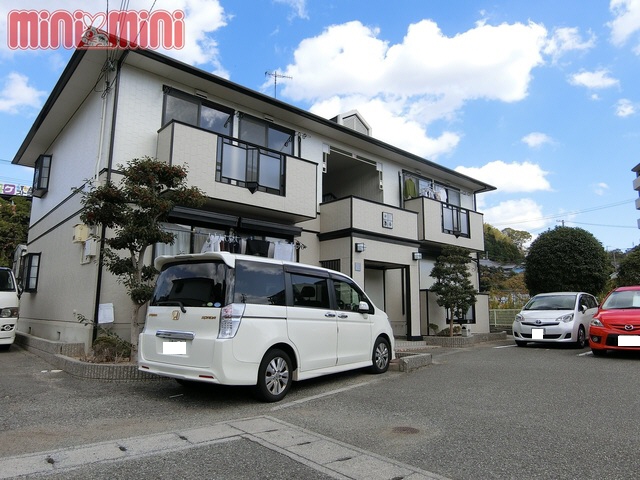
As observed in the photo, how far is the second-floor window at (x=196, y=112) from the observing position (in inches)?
412

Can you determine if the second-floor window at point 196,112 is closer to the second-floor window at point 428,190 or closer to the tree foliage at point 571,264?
the second-floor window at point 428,190

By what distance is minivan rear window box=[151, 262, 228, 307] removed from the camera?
17.9 ft

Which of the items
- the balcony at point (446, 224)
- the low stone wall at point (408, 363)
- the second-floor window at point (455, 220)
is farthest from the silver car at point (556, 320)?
the second-floor window at point (455, 220)

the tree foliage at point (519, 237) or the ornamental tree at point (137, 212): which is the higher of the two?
the tree foliage at point (519, 237)

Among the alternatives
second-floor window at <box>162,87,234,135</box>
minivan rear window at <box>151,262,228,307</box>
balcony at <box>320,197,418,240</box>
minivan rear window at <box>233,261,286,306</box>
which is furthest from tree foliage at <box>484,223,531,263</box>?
minivan rear window at <box>151,262,228,307</box>

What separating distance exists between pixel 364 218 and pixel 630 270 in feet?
41.1

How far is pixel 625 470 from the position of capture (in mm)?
3398

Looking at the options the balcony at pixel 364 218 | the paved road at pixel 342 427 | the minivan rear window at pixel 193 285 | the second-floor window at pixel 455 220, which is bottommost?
the paved road at pixel 342 427

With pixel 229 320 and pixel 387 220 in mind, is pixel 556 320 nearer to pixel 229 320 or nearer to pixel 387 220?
pixel 387 220

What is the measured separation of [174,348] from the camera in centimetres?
556

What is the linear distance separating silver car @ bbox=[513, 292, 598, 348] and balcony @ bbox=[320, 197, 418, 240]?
4.11 meters

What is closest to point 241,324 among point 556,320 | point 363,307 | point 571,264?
point 363,307

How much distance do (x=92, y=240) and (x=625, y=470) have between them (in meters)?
9.33

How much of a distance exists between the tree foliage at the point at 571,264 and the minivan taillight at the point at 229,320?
15835mm
